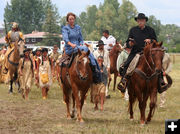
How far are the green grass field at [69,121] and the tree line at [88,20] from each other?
3157 inches

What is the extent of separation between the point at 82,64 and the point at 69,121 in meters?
1.53

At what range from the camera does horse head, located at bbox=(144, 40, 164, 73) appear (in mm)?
9539

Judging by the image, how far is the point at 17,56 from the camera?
720 inches

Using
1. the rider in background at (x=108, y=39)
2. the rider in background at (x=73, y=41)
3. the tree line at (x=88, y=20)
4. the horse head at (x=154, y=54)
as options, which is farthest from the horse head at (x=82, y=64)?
the tree line at (x=88, y=20)

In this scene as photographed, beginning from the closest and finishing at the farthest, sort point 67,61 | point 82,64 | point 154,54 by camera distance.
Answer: point 154,54 < point 82,64 < point 67,61

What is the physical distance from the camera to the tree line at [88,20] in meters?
108

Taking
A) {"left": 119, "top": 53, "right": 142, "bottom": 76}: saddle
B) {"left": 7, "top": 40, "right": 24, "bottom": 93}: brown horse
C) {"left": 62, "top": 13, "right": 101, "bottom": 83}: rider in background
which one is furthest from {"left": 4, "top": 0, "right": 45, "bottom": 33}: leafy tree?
{"left": 119, "top": 53, "right": 142, "bottom": 76}: saddle

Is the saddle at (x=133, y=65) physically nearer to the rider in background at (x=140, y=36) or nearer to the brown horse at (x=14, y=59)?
the rider in background at (x=140, y=36)

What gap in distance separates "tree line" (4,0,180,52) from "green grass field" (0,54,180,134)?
8018 centimetres

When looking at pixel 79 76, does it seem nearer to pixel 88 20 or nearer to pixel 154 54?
pixel 154 54

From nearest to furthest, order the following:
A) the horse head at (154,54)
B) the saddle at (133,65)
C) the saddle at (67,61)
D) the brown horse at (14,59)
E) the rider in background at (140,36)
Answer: the horse head at (154,54)
the saddle at (133,65)
the rider in background at (140,36)
the saddle at (67,61)
the brown horse at (14,59)

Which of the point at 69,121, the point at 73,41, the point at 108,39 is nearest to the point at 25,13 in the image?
the point at 108,39

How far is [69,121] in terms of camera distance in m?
10.9

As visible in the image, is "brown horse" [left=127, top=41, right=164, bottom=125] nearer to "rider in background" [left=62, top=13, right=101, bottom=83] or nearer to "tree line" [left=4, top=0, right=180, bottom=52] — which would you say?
"rider in background" [left=62, top=13, right=101, bottom=83]
